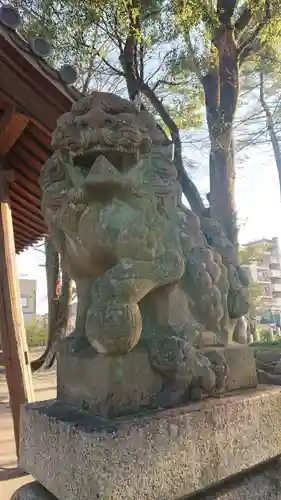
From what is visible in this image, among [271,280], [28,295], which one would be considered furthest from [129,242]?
[271,280]

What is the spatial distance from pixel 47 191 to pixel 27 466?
918mm

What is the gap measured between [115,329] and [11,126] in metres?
2.39

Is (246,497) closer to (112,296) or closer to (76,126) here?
(112,296)

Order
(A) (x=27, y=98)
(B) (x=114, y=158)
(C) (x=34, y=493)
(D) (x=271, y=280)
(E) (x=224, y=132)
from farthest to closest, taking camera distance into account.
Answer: (D) (x=271, y=280)
(E) (x=224, y=132)
(A) (x=27, y=98)
(B) (x=114, y=158)
(C) (x=34, y=493)

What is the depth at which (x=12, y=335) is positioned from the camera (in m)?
2.93

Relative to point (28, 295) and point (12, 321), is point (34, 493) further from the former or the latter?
point (28, 295)

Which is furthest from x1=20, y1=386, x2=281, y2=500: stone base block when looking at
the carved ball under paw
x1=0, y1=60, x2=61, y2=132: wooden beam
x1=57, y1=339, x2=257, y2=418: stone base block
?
x1=0, y1=60, x2=61, y2=132: wooden beam

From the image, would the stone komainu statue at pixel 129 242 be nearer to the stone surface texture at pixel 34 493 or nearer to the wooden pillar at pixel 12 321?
the stone surface texture at pixel 34 493

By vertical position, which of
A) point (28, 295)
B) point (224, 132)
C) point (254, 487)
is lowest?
point (254, 487)

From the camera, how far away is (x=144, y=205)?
3.96 feet

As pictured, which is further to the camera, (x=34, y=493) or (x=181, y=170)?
(x=181, y=170)

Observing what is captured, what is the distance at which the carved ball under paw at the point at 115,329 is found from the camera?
3.28 feet

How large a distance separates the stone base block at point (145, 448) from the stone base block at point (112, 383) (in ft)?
0.13

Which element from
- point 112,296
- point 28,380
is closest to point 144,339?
point 112,296
